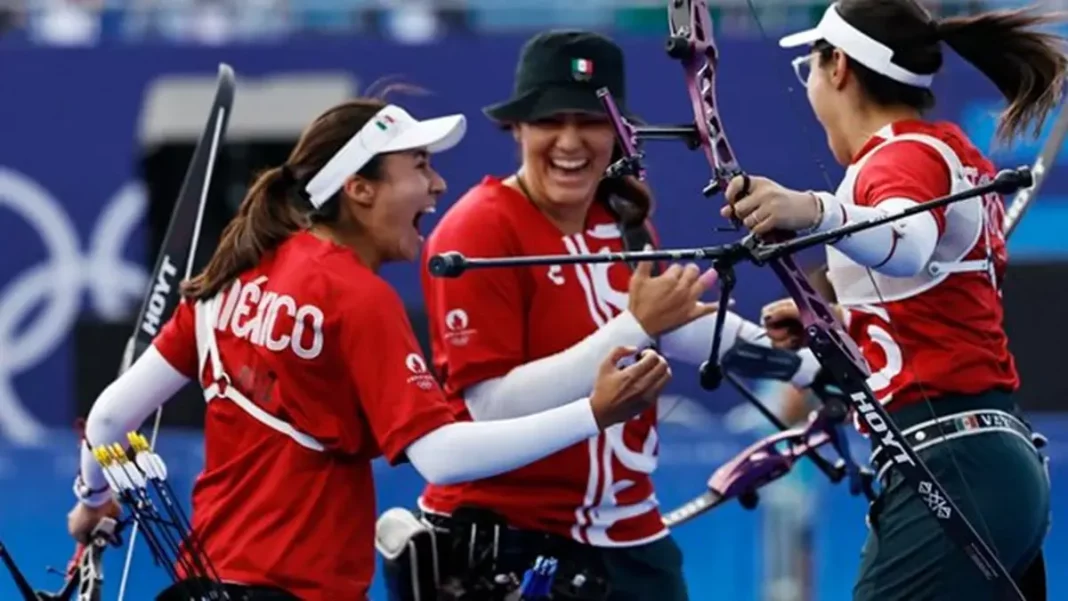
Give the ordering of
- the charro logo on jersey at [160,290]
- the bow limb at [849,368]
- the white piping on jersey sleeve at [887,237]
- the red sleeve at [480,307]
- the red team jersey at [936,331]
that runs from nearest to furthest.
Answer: the white piping on jersey sleeve at [887,237]
the bow limb at [849,368]
the red team jersey at [936,331]
the red sleeve at [480,307]
the charro logo on jersey at [160,290]

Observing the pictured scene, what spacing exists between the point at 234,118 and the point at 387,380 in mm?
8048

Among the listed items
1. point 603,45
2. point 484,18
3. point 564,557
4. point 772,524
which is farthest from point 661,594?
point 484,18

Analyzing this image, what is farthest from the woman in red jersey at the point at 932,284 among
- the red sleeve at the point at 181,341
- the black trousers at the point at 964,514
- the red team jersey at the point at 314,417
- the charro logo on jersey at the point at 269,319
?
the red sleeve at the point at 181,341

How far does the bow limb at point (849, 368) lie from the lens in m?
4.22

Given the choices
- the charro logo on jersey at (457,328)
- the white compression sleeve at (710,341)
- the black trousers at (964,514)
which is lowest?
the black trousers at (964,514)

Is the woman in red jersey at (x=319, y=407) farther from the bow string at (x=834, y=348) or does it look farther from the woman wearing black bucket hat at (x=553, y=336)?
the woman wearing black bucket hat at (x=553, y=336)

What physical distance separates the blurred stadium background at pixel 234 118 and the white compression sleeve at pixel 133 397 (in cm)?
634

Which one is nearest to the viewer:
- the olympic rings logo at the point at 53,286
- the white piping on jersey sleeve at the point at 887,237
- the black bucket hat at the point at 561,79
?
the white piping on jersey sleeve at the point at 887,237

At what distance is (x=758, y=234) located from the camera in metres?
4.05

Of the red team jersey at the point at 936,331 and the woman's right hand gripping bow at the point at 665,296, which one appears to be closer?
the red team jersey at the point at 936,331

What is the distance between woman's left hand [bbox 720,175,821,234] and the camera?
4000mm

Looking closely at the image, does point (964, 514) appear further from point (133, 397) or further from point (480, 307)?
point (133, 397)

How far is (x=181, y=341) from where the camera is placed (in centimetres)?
469

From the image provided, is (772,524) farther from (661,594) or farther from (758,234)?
(758,234)
